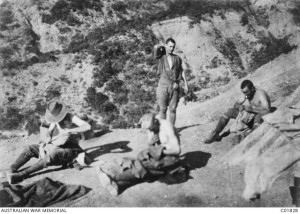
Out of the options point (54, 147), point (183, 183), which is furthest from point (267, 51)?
point (54, 147)

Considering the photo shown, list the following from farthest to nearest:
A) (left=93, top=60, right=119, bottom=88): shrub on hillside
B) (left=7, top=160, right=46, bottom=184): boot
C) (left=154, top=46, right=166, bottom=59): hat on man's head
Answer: (left=93, top=60, right=119, bottom=88): shrub on hillside, (left=154, top=46, right=166, bottom=59): hat on man's head, (left=7, top=160, right=46, bottom=184): boot

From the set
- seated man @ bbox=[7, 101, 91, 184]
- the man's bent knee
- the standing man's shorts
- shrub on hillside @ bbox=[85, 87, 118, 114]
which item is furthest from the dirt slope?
shrub on hillside @ bbox=[85, 87, 118, 114]

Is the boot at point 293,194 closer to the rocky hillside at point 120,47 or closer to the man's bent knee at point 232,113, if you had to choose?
the man's bent knee at point 232,113

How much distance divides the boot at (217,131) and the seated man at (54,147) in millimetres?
2679

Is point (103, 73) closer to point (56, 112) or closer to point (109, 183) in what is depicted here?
point (56, 112)

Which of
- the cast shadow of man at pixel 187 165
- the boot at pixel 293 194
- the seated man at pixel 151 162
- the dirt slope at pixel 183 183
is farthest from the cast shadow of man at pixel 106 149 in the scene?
the boot at pixel 293 194

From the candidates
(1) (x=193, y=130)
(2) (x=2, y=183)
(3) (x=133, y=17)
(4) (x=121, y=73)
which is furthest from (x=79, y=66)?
(2) (x=2, y=183)

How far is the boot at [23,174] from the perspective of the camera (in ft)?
22.8

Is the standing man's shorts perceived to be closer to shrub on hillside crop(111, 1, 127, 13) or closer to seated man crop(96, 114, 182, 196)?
seated man crop(96, 114, 182, 196)

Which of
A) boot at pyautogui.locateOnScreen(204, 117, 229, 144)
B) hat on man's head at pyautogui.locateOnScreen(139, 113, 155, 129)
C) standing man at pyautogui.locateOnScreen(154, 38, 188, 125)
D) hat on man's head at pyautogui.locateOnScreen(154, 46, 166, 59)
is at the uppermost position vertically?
hat on man's head at pyautogui.locateOnScreen(154, 46, 166, 59)

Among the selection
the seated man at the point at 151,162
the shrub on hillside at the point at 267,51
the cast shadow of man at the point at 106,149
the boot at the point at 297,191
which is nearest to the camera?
the boot at the point at 297,191

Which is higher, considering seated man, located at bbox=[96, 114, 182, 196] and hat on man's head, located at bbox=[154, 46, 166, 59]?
hat on man's head, located at bbox=[154, 46, 166, 59]

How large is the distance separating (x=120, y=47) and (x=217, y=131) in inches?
611

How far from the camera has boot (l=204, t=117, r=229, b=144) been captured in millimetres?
7734
